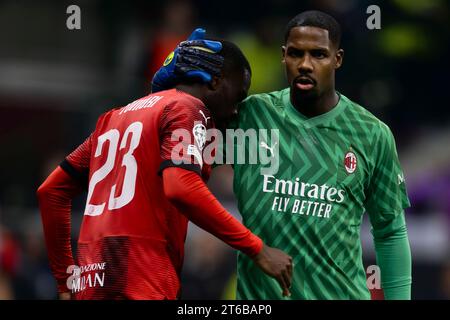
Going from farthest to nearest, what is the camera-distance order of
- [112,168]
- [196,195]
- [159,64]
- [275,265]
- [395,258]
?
[159,64] → [395,258] → [112,168] → [275,265] → [196,195]

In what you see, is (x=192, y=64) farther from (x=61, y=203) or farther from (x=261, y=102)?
(x=61, y=203)

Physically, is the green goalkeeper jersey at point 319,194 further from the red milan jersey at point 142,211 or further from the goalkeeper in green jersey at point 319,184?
the red milan jersey at point 142,211

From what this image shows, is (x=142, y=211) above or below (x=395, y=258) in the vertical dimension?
above

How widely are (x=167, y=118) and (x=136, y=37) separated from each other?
780 cm

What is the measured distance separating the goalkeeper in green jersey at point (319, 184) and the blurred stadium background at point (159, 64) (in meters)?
4.15

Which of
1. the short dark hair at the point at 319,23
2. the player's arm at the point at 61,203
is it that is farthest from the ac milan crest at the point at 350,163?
the player's arm at the point at 61,203

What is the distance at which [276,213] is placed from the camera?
5.99 metres

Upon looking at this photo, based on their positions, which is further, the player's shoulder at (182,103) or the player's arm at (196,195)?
the player's shoulder at (182,103)

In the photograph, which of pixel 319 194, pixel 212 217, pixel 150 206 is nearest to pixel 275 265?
pixel 212 217

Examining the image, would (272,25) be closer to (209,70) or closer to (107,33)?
(107,33)

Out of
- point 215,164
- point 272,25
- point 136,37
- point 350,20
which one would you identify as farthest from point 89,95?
point 215,164

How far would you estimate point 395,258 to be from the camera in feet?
20.3

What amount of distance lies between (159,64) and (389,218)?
5.67m

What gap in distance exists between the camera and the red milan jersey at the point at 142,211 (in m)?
5.42
